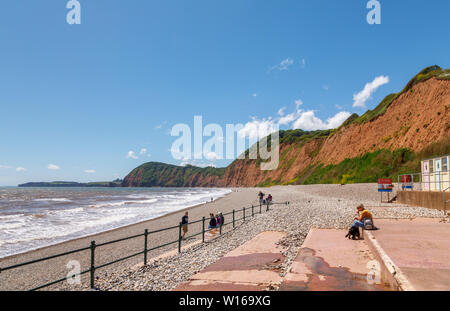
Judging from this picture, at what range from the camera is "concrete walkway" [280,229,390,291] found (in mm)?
4816

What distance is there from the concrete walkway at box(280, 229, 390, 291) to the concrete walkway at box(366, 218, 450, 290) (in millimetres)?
479

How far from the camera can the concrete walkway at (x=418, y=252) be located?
442 centimetres

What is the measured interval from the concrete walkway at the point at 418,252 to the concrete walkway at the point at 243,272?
243 centimetres

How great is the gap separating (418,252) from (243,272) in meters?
4.06

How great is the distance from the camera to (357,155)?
174 feet

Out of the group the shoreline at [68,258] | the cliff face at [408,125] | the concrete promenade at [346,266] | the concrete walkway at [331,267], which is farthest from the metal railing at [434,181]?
the cliff face at [408,125]

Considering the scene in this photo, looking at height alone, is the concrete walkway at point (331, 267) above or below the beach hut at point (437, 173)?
below

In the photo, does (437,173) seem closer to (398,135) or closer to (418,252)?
(418,252)

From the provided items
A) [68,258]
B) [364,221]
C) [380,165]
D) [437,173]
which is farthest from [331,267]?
[380,165]

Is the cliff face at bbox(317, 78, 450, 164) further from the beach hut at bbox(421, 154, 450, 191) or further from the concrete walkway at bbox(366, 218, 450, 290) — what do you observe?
the concrete walkway at bbox(366, 218, 450, 290)

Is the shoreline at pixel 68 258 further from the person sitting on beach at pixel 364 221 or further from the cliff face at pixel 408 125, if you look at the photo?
the cliff face at pixel 408 125

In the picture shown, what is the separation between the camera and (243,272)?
6.27 meters
